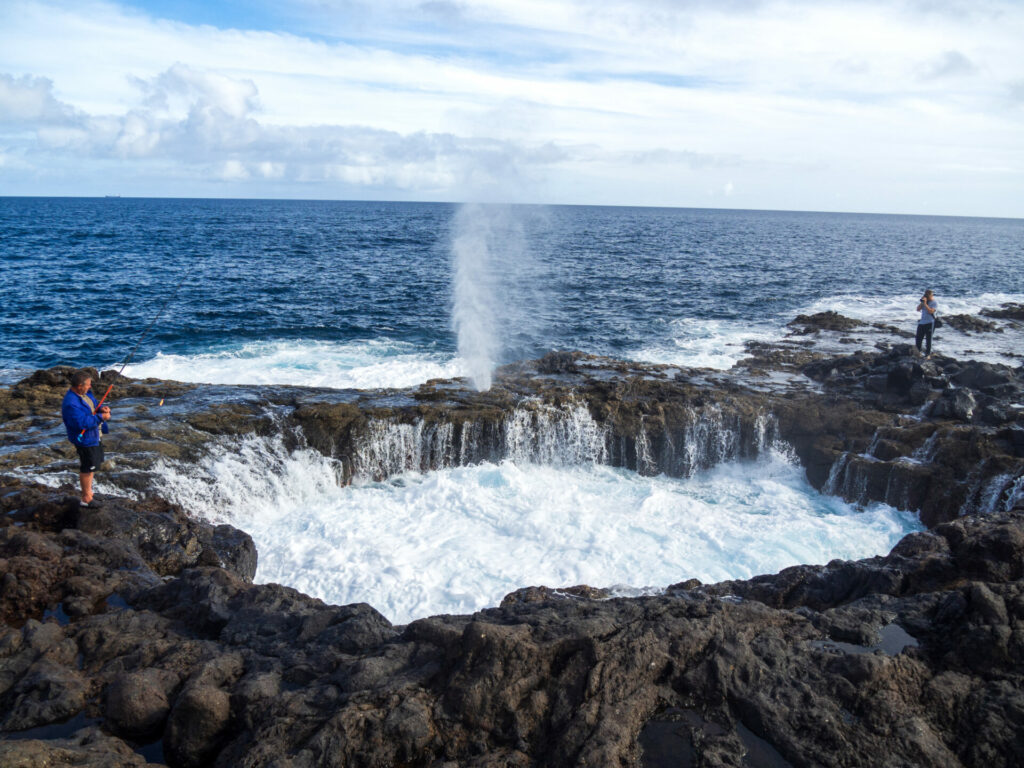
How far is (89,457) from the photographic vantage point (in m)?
10.1

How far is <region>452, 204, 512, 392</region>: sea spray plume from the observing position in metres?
23.4

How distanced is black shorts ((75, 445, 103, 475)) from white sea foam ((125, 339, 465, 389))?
35.7ft

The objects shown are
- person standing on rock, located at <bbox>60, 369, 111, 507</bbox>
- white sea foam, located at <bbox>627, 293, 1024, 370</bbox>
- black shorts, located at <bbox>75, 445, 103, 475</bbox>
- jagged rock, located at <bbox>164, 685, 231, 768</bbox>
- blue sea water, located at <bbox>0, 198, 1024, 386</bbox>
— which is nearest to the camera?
jagged rock, located at <bbox>164, 685, 231, 768</bbox>

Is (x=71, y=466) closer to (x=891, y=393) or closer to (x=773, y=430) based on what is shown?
(x=773, y=430)

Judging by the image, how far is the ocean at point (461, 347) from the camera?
40.9 ft

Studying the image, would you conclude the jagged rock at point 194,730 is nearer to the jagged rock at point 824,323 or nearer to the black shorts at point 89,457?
the black shorts at point 89,457

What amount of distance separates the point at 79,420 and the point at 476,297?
2487 centimetres

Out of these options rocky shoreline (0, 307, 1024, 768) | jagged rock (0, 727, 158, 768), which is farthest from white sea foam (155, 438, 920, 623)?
jagged rock (0, 727, 158, 768)

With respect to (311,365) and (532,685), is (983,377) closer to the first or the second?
(532,685)

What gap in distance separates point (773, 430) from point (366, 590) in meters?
11.6

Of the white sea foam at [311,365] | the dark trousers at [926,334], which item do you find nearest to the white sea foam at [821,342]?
the dark trousers at [926,334]

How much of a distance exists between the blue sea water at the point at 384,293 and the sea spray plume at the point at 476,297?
29.0 inches

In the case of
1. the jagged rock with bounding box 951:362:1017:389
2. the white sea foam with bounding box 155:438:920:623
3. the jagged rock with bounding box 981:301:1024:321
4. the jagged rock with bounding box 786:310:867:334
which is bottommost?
the white sea foam with bounding box 155:438:920:623

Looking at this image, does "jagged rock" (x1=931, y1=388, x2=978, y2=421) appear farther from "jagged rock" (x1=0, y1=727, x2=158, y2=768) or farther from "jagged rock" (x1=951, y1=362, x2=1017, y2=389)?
"jagged rock" (x1=0, y1=727, x2=158, y2=768)
